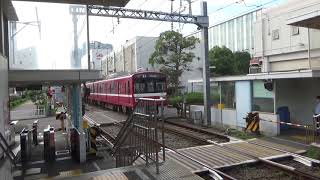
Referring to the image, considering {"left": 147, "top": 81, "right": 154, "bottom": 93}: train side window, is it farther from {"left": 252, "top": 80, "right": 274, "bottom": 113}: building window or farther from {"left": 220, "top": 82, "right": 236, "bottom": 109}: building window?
{"left": 252, "top": 80, "right": 274, "bottom": 113}: building window

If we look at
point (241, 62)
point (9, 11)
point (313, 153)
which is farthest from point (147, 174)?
point (241, 62)

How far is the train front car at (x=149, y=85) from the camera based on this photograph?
22.7 m

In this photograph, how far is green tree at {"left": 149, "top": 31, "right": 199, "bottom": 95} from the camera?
30.8 m

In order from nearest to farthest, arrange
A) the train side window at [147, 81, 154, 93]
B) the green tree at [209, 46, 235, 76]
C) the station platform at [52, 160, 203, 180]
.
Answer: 1. the station platform at [52, 160, 203, 180]
2. the train side window at [147, 81, 154, 93]
3. the green tree at [209, 46, 235, 76]

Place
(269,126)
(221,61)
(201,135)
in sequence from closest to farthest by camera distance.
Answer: (269,126)
(201,135)
(221,61)

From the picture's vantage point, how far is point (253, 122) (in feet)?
→ 48.8

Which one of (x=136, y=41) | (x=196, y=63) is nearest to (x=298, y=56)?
(x=196, y=63)

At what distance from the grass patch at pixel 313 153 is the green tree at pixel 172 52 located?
68.6 ft

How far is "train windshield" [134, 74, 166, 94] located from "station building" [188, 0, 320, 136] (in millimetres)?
4354

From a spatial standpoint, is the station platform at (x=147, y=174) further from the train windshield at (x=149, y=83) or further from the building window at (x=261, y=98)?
the train windshield at (x=149, y=83)

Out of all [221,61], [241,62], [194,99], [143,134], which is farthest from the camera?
[241,62]

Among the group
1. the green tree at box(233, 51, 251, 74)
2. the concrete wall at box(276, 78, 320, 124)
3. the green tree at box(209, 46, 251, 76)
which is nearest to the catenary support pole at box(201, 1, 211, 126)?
the concrete wall at box(276, 78, 320, 124)

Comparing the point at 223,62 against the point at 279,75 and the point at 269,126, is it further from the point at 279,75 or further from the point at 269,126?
the point at 279,75

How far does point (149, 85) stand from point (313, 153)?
45.4 ft
